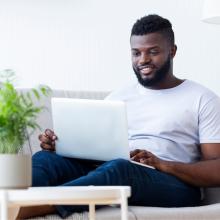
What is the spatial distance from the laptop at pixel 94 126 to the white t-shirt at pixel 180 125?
30 cm

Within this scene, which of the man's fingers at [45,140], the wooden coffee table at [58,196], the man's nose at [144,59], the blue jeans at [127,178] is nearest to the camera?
the wooden coffee table at [58,196]

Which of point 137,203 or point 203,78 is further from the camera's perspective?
point 203,78

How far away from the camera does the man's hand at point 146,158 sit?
91.7 inches

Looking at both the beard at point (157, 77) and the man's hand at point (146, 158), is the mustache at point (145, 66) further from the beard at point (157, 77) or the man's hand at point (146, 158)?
the man's hand at point (146, 158)

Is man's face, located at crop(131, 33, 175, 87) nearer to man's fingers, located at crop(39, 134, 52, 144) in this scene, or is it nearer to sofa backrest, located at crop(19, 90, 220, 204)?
sofa backrest, located at crop(19, 90, 220, 204)

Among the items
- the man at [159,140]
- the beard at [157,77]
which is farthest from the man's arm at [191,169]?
the beard at [157,77]

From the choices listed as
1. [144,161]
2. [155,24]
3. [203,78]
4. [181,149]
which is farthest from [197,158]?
[203,78]

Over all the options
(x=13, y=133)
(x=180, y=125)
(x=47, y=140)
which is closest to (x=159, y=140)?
(x=180, y=125)

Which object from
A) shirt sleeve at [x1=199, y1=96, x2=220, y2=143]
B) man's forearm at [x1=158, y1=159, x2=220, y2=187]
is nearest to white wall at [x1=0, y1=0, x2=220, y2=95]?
shirt sleeve at [x1=199, y1=96, x2=220, y2=143]

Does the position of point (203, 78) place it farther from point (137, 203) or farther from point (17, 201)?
point (17, 201)

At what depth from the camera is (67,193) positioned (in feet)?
4.59

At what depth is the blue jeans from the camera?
2111 millimetres

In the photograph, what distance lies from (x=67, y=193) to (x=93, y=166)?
3.29 feet

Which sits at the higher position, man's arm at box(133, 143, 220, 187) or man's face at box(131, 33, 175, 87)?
man's face at box(131, 33, 175, 87)
